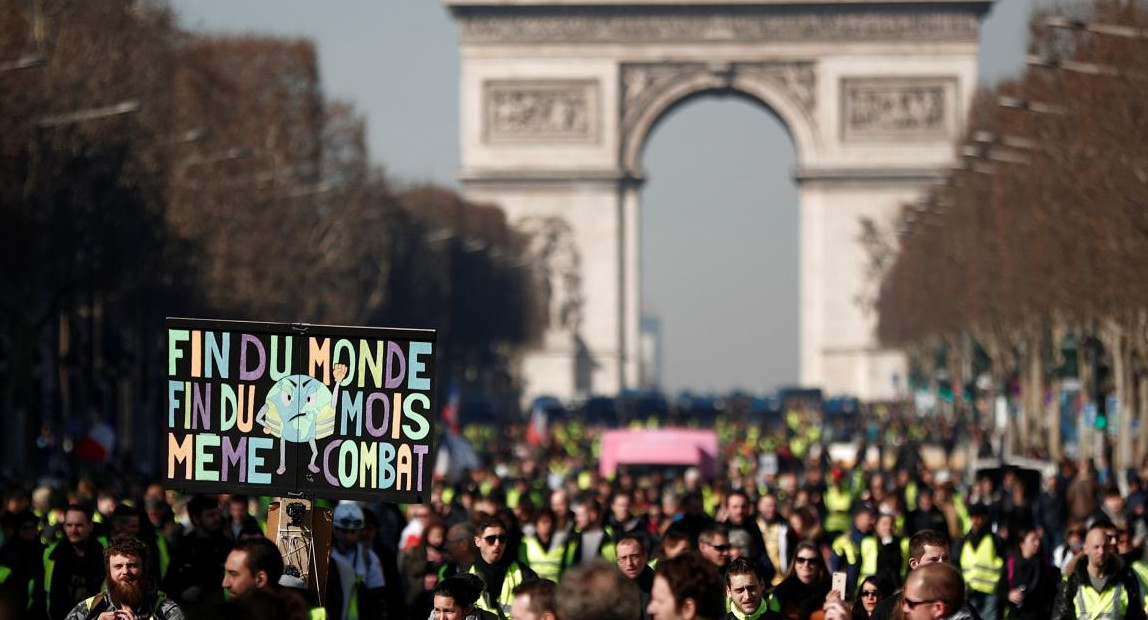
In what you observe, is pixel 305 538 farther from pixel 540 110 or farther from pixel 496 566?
pixel 540 110

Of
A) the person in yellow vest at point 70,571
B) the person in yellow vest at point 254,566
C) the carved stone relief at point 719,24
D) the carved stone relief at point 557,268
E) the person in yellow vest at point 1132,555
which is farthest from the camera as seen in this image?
the carved stone relief at point 557,268

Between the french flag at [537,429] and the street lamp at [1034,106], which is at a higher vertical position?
the street lamp at [1034,106]

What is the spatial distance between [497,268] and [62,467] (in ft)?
184

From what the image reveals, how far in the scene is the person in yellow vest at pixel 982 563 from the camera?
1838cm

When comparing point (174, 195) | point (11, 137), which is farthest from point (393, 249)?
point (11, 137)

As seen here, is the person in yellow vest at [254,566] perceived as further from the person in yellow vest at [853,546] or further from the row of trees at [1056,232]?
the row of trees at [1056,232]

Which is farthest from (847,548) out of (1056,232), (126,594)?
(1056,232)

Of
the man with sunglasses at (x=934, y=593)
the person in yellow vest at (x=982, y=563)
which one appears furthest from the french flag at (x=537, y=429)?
the man with sunglasses at (x=934, y=593)

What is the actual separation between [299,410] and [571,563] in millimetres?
5736

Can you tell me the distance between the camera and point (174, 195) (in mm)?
54969

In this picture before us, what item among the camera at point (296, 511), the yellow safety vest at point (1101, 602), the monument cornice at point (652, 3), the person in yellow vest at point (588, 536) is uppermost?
the monument cornice at point (652, 3)

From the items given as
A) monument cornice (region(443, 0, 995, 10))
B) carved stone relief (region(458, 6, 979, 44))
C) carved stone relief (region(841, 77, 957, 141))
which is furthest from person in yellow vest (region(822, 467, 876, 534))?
carved stone relief (region(458, 6, 979, 44))

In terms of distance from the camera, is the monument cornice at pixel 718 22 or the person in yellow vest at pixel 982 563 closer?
the person in yellow vest at pixel 982 563

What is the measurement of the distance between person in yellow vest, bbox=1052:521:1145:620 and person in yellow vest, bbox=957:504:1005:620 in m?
3.07
